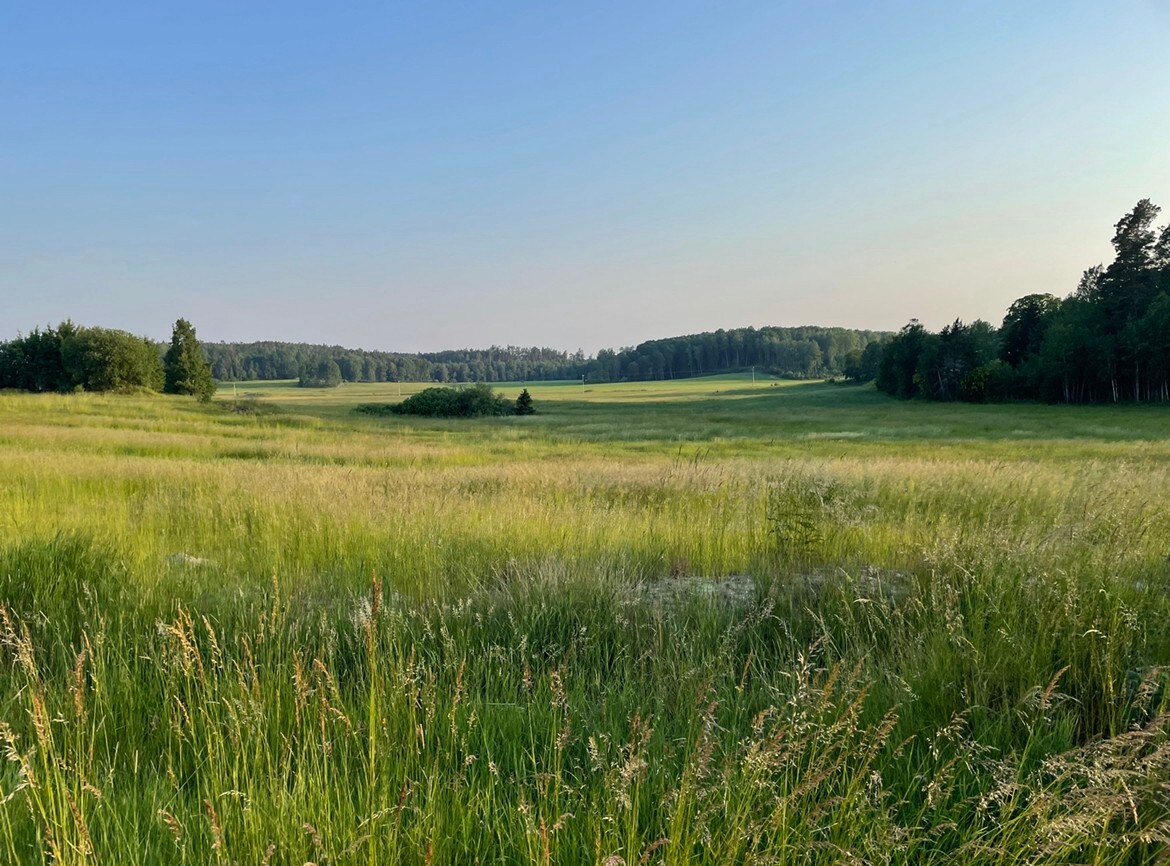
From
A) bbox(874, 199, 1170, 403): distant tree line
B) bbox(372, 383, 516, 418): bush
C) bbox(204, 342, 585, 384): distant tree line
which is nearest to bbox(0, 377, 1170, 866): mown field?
bbox(372, 383, 516, 418): bush

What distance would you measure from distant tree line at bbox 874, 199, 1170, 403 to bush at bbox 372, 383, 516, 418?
5457 cm

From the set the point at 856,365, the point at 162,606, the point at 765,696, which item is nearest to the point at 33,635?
the point at 162,606

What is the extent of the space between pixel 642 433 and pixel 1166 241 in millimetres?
62212

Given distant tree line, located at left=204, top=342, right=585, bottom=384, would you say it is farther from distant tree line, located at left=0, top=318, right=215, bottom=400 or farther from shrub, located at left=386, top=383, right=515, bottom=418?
shrub, located at left=386, top=383, right=515, bottom=418

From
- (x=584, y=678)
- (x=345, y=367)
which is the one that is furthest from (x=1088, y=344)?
(x=345, y=367)

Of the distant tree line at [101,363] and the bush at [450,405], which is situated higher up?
the distant tree line at [101,363]

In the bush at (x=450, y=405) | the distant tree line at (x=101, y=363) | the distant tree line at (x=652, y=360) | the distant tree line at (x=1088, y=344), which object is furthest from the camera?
the distant tree line at (x=652, y=360)

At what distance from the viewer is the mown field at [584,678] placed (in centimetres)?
190

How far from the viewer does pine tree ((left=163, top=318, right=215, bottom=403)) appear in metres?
71.4

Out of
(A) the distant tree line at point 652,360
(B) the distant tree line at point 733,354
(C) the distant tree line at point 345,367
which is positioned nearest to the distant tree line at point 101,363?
(C) the distant tree line at point 345,367

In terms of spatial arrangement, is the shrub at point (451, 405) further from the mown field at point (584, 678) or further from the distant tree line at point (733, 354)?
the distant tree line at point (733, 354)

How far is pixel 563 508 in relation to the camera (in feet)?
27.2

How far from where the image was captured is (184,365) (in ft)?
235

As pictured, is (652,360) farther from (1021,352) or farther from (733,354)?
(1021,352)
